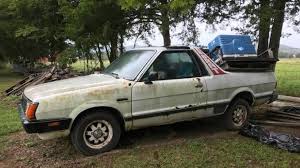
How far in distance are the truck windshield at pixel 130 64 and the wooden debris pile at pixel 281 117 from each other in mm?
2912

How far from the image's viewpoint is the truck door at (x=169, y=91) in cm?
596

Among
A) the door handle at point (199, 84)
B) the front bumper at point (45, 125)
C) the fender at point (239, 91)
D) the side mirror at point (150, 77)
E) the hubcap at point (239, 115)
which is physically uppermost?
the side mirror at point (150, 77)

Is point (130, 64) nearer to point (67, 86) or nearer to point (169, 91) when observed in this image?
point (169, 91)

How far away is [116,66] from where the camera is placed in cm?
686

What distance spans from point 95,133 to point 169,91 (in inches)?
57.1

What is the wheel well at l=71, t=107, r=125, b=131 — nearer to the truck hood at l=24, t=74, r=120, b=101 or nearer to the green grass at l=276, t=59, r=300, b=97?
the truck hood at l=24, t=74, r=120, b=101

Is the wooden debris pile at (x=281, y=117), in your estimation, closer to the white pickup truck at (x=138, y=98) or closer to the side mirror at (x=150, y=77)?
the white pickup truck at (x=138, y=98)

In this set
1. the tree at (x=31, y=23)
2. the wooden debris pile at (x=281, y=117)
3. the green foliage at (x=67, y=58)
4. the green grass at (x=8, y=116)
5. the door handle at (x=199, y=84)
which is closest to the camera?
the door handle at (x=199, y=84)

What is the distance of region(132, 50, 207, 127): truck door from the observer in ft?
19.6

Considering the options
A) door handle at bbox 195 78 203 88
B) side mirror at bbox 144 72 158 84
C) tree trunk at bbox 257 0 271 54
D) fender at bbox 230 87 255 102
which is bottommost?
fender at bbox 230 87 255 102

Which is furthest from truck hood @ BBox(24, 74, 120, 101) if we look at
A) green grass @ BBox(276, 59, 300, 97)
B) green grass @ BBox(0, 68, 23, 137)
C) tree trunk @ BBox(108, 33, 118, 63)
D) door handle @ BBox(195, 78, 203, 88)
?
tree trunk @ BBox(108, 33, 118, 63)

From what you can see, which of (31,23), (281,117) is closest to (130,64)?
(281,117)

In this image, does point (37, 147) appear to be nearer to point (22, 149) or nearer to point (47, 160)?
point (22, 149)

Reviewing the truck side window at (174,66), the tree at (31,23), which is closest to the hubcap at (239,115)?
the truck side window at (174,66)
